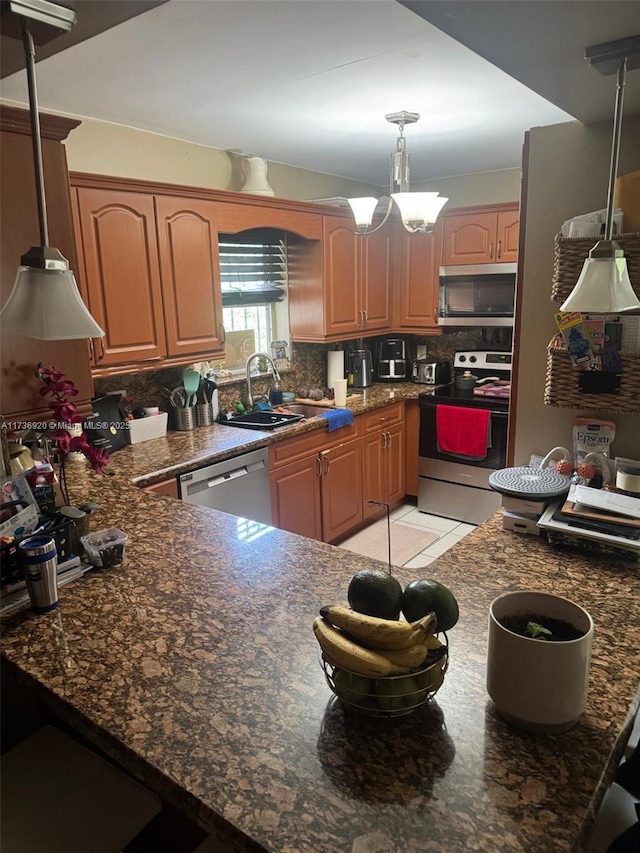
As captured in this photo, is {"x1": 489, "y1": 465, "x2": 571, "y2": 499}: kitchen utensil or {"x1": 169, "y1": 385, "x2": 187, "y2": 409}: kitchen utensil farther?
{"x1": 169, "y1": 385, "x2": 187, "y2": 409}: kitchen utensil

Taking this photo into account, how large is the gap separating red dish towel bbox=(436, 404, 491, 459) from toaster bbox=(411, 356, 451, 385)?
1.74ft

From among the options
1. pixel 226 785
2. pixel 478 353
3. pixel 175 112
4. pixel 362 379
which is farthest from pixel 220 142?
pixel 226 785

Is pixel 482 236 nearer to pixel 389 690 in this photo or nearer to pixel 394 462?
pixel 394 462

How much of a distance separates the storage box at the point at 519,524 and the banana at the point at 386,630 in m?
0.83

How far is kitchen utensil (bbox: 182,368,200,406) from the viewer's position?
3.28 metres

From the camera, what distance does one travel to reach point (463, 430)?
13.0ft

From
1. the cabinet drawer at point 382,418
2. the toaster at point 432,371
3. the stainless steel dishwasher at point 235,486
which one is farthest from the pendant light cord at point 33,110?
the toaster at point 432,371

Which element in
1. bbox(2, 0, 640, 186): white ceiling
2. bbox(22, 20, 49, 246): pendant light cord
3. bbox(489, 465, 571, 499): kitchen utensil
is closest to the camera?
bbox(22, 20, 49, 246): pendant light cord

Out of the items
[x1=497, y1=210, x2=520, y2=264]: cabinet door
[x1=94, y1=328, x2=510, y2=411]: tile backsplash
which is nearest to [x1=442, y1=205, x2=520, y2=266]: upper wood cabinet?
[x1=497, y1=210, x2=520, y2=264]: cabinet door

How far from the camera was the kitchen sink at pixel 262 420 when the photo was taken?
3.32 m

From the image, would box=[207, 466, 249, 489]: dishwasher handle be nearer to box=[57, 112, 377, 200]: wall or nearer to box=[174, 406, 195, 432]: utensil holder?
box=[174, 406, 195, 432]: utensil holder

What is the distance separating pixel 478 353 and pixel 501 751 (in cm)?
373

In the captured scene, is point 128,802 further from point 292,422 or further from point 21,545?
point 292,422

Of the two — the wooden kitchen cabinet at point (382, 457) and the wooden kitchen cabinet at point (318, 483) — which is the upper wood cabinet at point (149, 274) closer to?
the wooden kitchen cabinet at point (318, 483)
